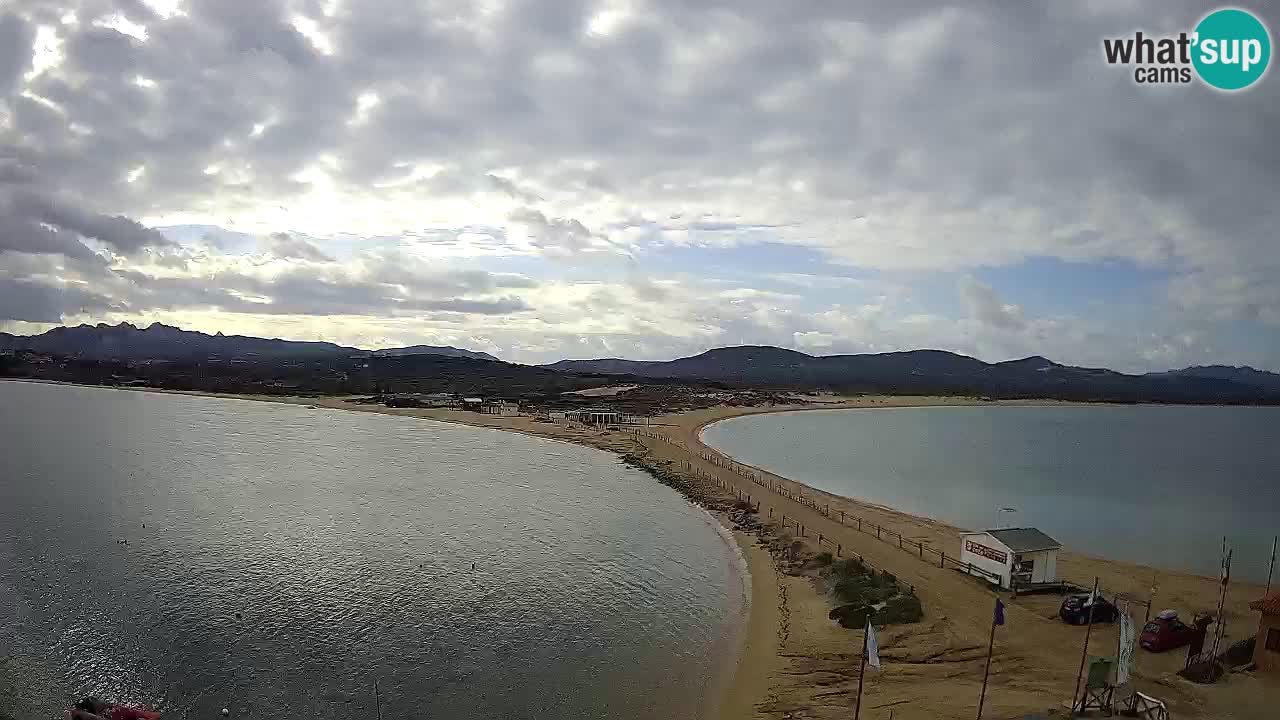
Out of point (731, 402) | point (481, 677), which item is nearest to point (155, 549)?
point (481, 677)

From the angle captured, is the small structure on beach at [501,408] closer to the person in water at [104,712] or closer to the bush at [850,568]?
the bush at [850,568]

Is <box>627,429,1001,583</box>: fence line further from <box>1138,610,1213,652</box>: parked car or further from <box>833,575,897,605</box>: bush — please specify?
<box>1138,610,1213,652</box>: parked car

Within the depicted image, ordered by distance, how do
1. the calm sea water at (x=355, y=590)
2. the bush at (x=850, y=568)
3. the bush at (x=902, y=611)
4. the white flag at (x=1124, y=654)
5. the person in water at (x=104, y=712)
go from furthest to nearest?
the bush at (x=850, y=568), the bush at (x=902, y=611), the calm sea water at (x=355, y=590), the person in water at (x=104, y=712), the white flag at (x=1124, y=654)

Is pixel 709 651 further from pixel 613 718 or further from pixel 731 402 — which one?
pixel 731 402

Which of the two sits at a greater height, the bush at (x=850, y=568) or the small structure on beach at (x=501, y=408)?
the small structure on beach at (x=501, y=408)

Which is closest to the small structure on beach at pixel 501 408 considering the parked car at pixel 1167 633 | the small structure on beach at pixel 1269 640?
the parked car at pixel 1167 633

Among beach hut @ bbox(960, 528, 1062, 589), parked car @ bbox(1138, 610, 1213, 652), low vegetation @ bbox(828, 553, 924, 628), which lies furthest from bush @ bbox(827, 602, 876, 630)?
parked car @ bbox(1138, 610, 1213, 652)

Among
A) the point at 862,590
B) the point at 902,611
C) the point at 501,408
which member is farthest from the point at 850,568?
the point at 501,408
